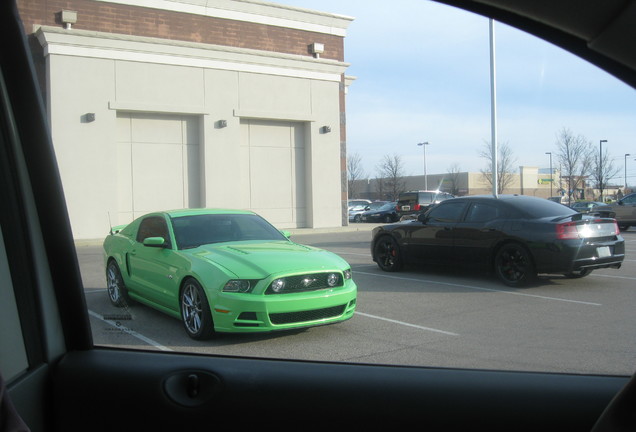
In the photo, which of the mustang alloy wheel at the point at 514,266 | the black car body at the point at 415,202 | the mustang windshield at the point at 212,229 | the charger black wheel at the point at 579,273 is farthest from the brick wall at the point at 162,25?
the charger black wheel at the point at 579,273

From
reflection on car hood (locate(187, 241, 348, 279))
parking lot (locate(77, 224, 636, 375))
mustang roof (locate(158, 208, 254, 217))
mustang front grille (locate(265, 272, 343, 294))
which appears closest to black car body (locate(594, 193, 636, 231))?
parking lot (locate(77, 224, 636, 375))

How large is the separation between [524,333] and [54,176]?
12.4 feet

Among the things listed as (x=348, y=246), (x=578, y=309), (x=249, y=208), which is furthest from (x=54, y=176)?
(x=348, y=246)

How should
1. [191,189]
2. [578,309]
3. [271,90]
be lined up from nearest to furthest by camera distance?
[191,189] < [578,309] < [271,90]

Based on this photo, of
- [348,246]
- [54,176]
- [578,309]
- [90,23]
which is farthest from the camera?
[348,246]

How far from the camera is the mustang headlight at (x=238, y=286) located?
199 inches

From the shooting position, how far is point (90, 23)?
3.31 m

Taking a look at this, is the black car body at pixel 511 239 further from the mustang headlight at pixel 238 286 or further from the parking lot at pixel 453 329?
the mustang headlight at pixel 238 286

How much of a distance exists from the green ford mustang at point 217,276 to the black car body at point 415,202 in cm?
311

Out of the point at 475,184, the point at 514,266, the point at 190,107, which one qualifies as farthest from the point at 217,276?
the point at 514,266

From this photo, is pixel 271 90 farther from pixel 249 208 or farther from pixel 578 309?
pixel 578 309

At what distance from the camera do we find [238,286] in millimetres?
5074

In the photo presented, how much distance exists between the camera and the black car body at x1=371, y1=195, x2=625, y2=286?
8.09m

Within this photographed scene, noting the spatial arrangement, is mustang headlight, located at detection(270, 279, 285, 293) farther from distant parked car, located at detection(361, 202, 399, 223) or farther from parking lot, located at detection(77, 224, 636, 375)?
distant parked car, located at detection(361, 202, 399, 223)
